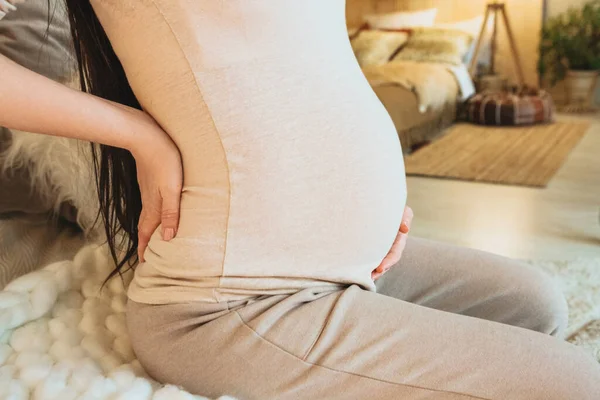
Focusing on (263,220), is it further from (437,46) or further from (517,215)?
(437,46)

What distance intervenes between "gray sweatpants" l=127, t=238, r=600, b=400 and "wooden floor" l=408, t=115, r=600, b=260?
130 cm

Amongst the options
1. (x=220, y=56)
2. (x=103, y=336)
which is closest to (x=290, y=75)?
(x=220, y=56)

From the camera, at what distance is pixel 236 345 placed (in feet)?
2.13

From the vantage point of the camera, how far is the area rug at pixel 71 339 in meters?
0.68

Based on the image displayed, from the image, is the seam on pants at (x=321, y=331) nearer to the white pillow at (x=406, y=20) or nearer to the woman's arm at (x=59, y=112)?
the woman's arm at (x=59, y=112)

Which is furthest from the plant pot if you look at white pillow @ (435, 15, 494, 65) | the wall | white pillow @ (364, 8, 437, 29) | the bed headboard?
white pillow @ (364, 8, 437, 29)

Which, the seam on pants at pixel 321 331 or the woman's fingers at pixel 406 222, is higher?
the woman's fingers at pixel 406 222

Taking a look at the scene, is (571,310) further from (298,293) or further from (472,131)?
(472,131)

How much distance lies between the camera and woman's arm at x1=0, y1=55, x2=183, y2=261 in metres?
0.62

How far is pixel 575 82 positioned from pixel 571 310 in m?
3.41

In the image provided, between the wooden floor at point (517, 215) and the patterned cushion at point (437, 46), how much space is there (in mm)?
1563

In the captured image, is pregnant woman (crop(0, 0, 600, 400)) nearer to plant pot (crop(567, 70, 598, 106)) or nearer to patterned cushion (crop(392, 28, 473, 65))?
patterned cushion (crop(392, 28, 473, 65))

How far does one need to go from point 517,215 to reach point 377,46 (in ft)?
8.26

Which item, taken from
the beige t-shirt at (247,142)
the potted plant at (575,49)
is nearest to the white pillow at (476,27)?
the potted plant at (575,49)
